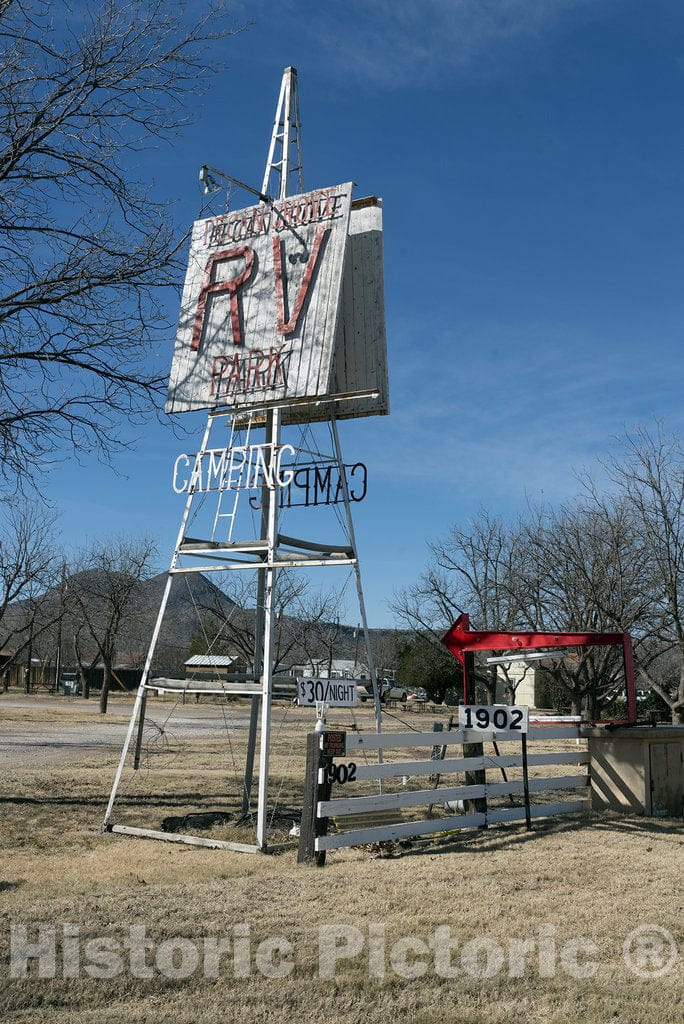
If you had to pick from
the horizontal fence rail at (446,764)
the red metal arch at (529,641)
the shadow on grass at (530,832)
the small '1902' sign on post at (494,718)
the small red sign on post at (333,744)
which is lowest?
the shadow on grass at (530,832)

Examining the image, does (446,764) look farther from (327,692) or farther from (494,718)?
(327,692)

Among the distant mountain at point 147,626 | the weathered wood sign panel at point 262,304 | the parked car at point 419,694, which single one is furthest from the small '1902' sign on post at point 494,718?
the parked car at point 419,694

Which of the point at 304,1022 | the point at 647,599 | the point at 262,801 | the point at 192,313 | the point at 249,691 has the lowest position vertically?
the point at 304,1022

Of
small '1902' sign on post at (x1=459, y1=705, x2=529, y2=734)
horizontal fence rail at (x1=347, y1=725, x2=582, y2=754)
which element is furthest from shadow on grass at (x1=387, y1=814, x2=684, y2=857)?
small '1902' sign on post at (x1=459, y1=705, x2=529, y2=734)

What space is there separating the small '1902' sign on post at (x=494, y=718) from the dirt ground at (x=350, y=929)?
116cm

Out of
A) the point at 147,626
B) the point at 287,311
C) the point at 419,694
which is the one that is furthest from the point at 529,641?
the point at 147,626

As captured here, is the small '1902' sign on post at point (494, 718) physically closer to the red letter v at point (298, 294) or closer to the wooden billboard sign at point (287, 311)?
the wooden billboard sign at point (287, 311)

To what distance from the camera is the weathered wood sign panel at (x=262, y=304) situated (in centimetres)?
1091

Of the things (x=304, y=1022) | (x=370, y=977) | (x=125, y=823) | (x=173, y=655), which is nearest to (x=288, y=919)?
(x=370, y=977)

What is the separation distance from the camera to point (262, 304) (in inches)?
→ 449

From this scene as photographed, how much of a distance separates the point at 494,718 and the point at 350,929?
195 inches

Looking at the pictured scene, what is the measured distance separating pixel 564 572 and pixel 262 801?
50.2 feet

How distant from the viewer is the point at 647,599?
21.6 m

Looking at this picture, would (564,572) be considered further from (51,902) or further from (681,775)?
(51,902)
